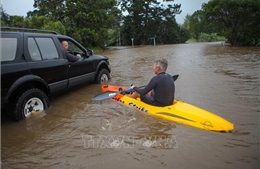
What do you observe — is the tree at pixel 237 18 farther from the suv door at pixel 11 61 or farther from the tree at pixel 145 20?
the suv door at pixel 11 61

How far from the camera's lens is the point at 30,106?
4902 millimetres

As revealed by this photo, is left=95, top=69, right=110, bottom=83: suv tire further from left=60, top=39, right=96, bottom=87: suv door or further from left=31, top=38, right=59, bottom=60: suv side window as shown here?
left=31, top=38, right=59, bottom=60: suv side window

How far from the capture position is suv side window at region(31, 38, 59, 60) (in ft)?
17.3

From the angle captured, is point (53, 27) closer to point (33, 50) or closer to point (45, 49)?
point (45, 49)

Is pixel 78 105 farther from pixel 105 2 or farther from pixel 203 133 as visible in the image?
pixel 105 2

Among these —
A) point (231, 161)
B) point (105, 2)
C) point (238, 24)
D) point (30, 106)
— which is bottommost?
point (231, 161)

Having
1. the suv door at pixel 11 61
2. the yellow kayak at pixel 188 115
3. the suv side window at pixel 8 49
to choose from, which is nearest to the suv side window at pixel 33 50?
the suv door at pixel 11 61

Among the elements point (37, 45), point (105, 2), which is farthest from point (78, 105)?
point (105, 2)

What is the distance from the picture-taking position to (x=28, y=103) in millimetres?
4844

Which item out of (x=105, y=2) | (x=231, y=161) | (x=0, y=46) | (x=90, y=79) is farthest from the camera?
(x=105, y=2)

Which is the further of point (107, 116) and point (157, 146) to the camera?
point (107, 116)

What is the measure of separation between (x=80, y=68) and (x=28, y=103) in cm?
217

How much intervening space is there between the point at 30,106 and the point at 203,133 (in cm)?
350

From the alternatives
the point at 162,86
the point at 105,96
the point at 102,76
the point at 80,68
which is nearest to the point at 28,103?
the point at 105,96
